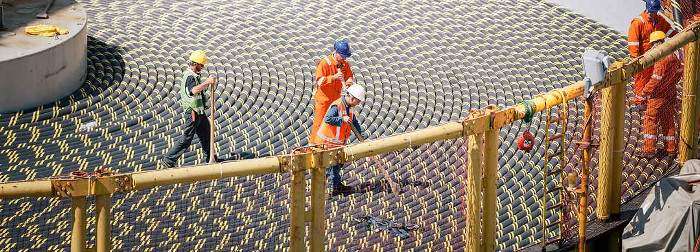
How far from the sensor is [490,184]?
28.3ft

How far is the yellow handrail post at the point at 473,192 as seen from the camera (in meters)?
8.42

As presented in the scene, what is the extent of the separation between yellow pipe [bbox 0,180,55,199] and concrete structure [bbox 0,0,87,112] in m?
5.72

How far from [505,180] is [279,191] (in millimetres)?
1812

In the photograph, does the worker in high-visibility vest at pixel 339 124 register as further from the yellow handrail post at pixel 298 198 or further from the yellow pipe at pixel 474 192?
the yellow handrail post at pixel 298 198

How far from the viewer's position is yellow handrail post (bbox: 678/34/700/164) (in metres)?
10.9

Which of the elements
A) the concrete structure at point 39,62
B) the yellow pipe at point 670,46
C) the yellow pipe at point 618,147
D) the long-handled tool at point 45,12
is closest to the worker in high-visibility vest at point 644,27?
the yellow pipe at point 670,46

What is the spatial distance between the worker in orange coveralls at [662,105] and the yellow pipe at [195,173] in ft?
16.5

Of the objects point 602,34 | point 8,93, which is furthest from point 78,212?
point 602,34

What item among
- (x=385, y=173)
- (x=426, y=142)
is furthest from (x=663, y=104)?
(x=426, y=142)

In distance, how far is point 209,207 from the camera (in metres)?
10.5

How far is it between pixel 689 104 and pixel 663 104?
0.54 metres

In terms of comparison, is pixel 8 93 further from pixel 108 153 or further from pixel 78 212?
pixel 78 212

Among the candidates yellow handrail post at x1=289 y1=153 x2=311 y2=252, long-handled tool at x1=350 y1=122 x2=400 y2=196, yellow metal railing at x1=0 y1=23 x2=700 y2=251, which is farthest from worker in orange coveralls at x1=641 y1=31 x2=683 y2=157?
yellow handrail post at x1=289 y1=153 x2=311 y2=252

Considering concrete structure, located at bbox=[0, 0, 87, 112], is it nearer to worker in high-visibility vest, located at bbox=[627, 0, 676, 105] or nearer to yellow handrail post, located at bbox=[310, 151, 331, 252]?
worker in high-visibility vest, located at bbox=[627, 0, 676, 105]
